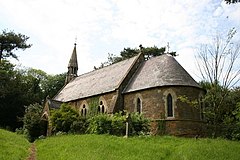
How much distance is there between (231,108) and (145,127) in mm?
12797

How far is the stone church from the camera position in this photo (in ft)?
85.0

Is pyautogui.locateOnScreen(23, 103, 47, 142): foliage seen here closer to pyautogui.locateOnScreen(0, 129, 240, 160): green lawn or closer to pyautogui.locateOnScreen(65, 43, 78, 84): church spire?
pyautogui.locateOnScreen(65, 43, 78, 84): church spire

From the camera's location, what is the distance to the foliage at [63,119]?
1145 inches

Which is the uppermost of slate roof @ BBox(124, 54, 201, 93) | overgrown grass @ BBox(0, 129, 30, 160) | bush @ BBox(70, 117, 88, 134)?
slate roof @ BBox(124, 54, 201, 93)

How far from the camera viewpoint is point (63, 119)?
1153 inches

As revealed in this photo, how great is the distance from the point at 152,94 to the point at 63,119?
9.50m

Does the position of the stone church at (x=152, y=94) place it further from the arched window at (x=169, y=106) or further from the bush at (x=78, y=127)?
the bush at (x=78, y=127)

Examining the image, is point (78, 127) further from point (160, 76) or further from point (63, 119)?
point (160, 76)

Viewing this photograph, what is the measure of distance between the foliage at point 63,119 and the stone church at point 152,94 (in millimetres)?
3701

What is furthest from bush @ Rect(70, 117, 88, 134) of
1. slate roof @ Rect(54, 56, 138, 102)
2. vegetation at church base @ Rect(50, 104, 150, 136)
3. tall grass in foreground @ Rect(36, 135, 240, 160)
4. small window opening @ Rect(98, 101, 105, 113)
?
tall grass in foreground @ Rect(36, 135, 240, 160)

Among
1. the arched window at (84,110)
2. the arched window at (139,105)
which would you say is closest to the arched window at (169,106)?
the arched window at (139,105)

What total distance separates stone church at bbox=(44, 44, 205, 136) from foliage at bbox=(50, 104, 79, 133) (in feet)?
12.1

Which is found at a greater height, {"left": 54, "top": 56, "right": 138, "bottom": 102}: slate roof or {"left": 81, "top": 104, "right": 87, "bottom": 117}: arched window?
{"left": 54, "top": 56, "right": 138, "bottom": 102}: slate roof

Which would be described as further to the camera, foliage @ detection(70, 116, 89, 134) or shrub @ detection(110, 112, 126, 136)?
foliage @ detection(70, 116, 89, 134)
